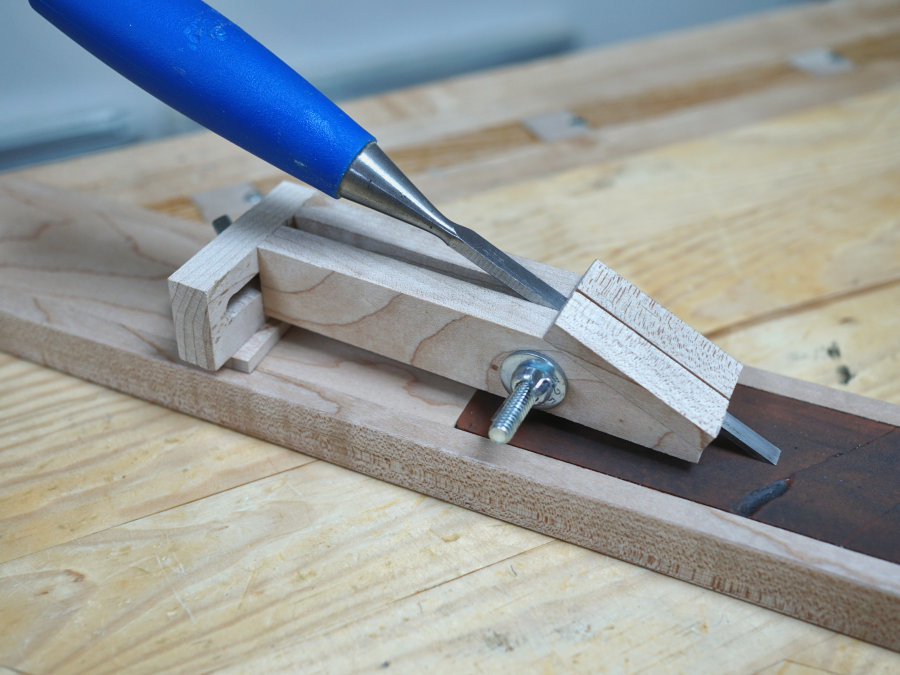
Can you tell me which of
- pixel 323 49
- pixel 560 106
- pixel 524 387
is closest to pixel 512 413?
pixel 524 387

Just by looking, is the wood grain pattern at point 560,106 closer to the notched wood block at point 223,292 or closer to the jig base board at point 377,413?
the jig base board at point 377,413

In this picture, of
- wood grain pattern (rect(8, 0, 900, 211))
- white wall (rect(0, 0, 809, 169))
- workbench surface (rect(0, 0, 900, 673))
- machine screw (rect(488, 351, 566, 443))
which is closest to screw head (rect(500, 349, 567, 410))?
machine screw (rect(488, 351, 566, 443))

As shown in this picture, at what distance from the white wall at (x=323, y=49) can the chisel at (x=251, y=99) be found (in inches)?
30.6

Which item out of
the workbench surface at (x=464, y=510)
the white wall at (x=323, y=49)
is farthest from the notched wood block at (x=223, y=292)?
the white wall at (x=323, y=49)

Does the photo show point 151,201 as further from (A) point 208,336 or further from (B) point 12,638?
(B) point 12,638

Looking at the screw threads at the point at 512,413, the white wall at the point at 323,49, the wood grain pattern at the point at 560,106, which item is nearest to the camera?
the screw threads at the point at 512,413

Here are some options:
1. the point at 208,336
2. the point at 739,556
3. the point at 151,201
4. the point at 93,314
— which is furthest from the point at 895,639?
the point at 151,201

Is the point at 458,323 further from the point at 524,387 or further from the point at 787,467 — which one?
the point at 787,467

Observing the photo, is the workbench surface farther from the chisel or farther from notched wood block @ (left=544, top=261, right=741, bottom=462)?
the chisel

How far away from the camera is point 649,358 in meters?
0.73

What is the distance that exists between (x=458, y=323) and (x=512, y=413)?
96 millimetres

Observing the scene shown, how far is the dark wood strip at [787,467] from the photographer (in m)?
0.71

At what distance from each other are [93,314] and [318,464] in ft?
0.91

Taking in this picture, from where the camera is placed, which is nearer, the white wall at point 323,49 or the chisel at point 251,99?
the chisel at point 251,99
